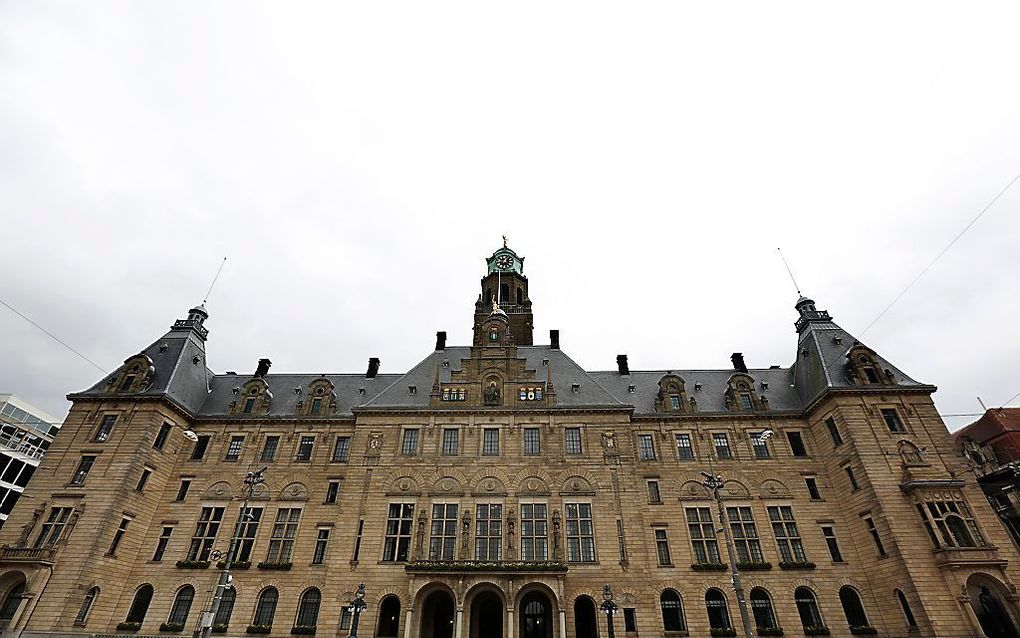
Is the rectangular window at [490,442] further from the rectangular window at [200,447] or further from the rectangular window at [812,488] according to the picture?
the rectangular window at [812,488]

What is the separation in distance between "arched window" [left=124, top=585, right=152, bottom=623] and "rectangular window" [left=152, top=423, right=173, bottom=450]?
32.2 ft

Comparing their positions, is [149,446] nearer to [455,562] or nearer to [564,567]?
[455,562]

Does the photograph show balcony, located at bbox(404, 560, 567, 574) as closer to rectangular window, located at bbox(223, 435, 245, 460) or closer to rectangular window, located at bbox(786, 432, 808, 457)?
rectangular window, located at bbox(223, 435, 245, 460)

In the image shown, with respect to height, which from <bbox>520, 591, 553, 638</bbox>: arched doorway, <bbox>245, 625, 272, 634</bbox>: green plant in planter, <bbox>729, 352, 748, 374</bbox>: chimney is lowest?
<bbox>245, 625, 272, 634</bbox>: green plant in planter

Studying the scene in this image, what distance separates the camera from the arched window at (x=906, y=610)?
2922 cm

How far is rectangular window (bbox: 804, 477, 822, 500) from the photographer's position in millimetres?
36281

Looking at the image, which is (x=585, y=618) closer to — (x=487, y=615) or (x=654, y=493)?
(x=487, y=615)

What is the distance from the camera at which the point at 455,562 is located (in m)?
31.9

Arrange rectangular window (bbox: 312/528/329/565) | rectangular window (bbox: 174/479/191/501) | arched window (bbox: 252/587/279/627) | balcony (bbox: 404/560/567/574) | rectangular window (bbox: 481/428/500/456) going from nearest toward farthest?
1. balcony (bbox: 404/560/567/574)
2. arched window (bbox: 252/587/279/627)
3. rectangular window (bbox: 312/528/329/565)
4. rectangular window (bbox: 481/428/500/456)
5. rectangular window (bbox: 174/479/191/501)

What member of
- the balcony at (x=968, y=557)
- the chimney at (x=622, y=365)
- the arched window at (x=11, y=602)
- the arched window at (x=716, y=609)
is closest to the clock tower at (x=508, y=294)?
the chimney at (x=622, y=365)

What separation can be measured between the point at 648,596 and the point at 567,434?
11874 millimetres

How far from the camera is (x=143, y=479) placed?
36688 mm

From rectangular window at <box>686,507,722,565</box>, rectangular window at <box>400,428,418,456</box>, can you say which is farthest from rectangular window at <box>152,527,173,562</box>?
rectangular window at <box>686,507,722,565</box>

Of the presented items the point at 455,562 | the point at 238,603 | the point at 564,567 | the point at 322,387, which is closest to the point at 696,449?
the point at 564,567
